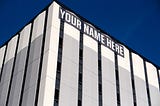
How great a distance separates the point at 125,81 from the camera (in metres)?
49.4

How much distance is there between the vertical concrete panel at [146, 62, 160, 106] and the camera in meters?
52.9

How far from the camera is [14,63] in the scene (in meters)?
47.3

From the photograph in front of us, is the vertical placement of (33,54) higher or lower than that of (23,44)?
lower

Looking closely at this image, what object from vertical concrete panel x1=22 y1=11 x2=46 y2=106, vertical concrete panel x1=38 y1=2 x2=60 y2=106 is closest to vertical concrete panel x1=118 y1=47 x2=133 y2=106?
vertical concrete panel x1=38 y1=2 x2=60 y2=106

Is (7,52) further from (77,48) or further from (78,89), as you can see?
(78,89)

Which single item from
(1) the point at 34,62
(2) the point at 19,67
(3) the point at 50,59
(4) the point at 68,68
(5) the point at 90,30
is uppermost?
(5) the point at 90,30

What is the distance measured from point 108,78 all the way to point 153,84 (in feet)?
37.8

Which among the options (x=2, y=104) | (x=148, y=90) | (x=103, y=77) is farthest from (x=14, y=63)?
(x=148, y=90)

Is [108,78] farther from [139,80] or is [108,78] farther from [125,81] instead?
[139,80]

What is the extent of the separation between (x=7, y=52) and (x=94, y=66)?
14385 millimetres

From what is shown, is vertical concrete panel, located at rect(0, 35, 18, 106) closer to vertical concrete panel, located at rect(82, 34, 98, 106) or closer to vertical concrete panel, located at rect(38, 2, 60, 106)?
vertical concrete panel, located at rect(38, 2, 60, 106)

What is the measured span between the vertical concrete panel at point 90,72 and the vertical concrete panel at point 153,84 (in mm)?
12292

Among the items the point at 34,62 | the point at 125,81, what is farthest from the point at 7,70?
the point at 125,81

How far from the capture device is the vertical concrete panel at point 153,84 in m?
52.9
